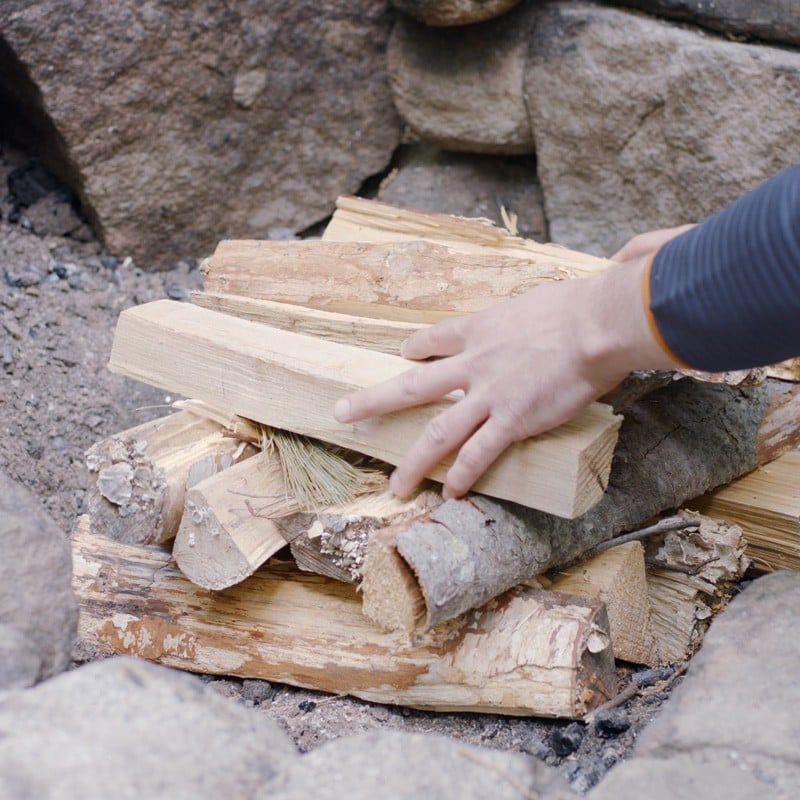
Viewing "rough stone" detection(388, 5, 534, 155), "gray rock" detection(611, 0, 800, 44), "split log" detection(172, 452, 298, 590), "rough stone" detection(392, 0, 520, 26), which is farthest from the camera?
"rough stone" detection(388, 5, 534, 155)

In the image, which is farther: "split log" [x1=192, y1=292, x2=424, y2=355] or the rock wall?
the rock wall

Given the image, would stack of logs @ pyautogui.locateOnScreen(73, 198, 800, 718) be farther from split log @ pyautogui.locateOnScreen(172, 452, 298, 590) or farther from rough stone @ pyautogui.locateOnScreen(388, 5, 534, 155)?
rough stone @ pyautogui.locateOnScreen(388, 5, 534, 155)

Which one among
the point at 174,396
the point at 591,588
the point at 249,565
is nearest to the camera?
the point at 249,565

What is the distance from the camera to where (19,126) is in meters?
4.05

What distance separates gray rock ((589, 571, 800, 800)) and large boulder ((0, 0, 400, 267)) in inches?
117

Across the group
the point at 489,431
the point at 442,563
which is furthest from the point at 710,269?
the point at 442,563

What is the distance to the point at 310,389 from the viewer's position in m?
2.13

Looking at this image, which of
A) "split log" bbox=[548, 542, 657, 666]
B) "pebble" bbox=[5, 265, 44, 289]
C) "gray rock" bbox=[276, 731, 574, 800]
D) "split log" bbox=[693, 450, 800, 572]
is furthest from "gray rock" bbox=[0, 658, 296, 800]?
"pebble" bbox=[5, 265, 44, 289]

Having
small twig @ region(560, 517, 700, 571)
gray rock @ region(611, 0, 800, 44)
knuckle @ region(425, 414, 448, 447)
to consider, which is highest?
gray rock @ region(611, 0, 800, 44)

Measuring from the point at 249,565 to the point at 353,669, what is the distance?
0.35 meters

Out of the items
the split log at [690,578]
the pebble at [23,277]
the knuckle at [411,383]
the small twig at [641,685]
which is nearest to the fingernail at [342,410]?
the knuckle at [411,383]

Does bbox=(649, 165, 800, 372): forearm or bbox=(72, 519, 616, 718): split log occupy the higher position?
bbox=(649, 165, 800, 372): forearm

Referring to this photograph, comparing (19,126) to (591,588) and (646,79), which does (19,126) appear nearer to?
(646,79)

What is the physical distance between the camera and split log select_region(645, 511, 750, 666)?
2.39 m
